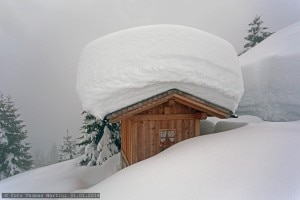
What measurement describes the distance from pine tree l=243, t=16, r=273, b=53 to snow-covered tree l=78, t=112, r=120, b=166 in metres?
17.6

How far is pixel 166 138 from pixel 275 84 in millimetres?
7798

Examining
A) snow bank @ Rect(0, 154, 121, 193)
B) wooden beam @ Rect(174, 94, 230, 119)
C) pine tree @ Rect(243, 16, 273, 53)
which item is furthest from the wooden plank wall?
pine tree @ Rect(243, 16, 273, 53)

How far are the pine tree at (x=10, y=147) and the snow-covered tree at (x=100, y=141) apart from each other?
8175mm

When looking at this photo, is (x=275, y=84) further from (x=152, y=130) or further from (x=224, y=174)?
(x=224, y=174)

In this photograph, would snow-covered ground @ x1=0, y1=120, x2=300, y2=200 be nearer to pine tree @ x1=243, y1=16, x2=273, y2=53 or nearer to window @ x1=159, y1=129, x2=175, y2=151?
window @ x1=159, y1=129, x2=175, y2=151

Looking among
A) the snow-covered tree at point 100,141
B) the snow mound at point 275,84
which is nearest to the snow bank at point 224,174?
the snow mound at point 275,84

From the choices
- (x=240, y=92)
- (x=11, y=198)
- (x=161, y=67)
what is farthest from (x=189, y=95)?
(x=11, y=198)

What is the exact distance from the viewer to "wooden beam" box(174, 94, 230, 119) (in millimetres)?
7304

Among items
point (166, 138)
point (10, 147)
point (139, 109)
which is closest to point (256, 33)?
point (166, 138)

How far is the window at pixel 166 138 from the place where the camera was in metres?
7.75

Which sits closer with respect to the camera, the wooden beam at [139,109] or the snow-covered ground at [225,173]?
the snow-covered ground at [225,173]

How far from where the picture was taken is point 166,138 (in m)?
7.79

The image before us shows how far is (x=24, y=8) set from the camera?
4044 cm

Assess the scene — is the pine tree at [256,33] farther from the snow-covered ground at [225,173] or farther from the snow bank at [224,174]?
the snow bank at [224,174]
